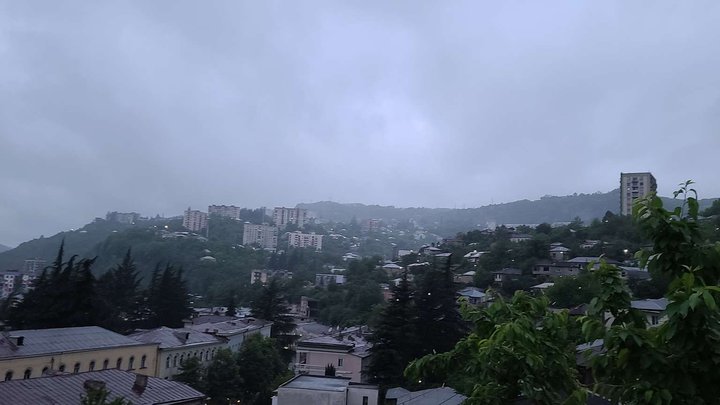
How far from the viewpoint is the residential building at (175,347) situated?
31.2m

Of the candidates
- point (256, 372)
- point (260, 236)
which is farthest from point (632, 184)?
point (260, 236)

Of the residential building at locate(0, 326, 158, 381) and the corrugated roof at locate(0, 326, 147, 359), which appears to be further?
the corrugated roof at locate(0, 326, 147, 359)

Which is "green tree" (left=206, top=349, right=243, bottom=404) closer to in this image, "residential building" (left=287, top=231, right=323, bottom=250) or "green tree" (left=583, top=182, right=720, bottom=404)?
"green tree" (left=583, top=182, right=720, bottom=404)

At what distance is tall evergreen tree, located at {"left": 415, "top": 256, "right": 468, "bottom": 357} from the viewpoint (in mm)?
30828

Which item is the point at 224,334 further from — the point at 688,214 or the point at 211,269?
the point at 211,269

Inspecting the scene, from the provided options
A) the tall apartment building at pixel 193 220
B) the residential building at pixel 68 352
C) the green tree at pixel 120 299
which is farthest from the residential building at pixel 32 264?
the residential building at pixel 68 352

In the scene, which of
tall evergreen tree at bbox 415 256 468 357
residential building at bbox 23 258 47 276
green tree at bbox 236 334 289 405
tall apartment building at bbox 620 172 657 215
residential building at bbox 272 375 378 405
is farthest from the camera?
residential building at bbox 23 258 47 276

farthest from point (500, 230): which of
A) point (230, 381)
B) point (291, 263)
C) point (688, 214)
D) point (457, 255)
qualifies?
point (688, 214)

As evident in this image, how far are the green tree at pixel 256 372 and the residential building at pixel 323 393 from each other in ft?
33.6

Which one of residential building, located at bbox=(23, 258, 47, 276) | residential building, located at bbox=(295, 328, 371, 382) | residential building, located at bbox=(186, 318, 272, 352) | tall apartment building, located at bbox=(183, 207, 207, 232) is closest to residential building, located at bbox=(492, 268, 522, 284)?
residential building, located at bbox=(295, 328, 371, 382)

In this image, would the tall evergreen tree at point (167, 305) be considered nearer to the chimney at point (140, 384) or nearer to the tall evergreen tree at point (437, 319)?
the tall evergreen tree at point (437, 319)

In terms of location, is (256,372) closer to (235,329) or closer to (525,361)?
(235,329)

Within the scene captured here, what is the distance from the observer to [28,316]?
120 feet

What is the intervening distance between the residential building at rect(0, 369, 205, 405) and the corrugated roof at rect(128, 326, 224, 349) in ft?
55.4
